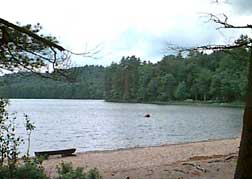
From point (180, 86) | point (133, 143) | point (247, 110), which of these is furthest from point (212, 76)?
point (247, 110)

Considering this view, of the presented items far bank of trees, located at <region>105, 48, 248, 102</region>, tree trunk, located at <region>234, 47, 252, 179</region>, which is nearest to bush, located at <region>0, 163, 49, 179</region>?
tree trunk, located at <region>234, 47, 252, 179</region>

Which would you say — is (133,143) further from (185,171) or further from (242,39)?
(242,39)

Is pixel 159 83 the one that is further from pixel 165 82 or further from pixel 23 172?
pixel 23 172

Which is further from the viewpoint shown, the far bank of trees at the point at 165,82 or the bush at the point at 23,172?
the far bank of trees at the point at 165,82

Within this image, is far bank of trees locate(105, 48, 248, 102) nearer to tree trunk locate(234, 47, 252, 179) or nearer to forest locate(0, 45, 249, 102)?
forest locate(0, 45, 249, 102)

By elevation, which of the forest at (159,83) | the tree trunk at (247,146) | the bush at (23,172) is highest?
the forest at (159,83)

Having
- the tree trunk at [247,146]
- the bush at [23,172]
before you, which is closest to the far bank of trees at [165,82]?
the bush at [23,172]

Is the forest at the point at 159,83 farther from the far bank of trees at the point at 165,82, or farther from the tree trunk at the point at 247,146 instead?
the tree trunk at the point at 247,146

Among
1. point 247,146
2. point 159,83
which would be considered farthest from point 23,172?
point 159,83

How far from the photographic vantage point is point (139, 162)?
15430 millimetres

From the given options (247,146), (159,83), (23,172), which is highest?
(159,83)

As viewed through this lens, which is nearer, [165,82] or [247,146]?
[247,146]

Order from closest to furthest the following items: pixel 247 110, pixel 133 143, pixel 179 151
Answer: pixel 247 110, pixel 179 151, pixel 133 143

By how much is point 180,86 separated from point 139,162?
73374mm
